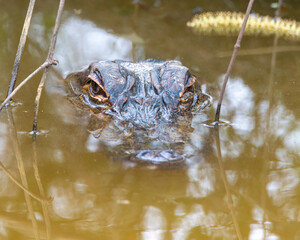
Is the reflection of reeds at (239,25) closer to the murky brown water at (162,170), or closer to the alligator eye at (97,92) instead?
the murky brown water at (162,170)

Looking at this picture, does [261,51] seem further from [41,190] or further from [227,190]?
[41,190]

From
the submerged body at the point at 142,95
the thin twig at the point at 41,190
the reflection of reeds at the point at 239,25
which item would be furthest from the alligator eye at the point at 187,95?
the reflection of reeds at the point at 239,25

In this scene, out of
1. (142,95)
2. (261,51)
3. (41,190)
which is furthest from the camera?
(261,51)

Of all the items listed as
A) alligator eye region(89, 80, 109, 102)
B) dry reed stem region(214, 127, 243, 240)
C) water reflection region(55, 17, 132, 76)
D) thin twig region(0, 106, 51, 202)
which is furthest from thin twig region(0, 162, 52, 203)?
water reflection region(55, 17, 132, 76)

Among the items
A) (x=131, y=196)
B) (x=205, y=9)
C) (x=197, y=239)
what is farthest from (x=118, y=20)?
(x=197, y=239)

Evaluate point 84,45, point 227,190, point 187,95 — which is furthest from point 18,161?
point 84,45

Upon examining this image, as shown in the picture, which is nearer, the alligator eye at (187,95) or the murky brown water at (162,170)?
the murky brown water at (162,170)
